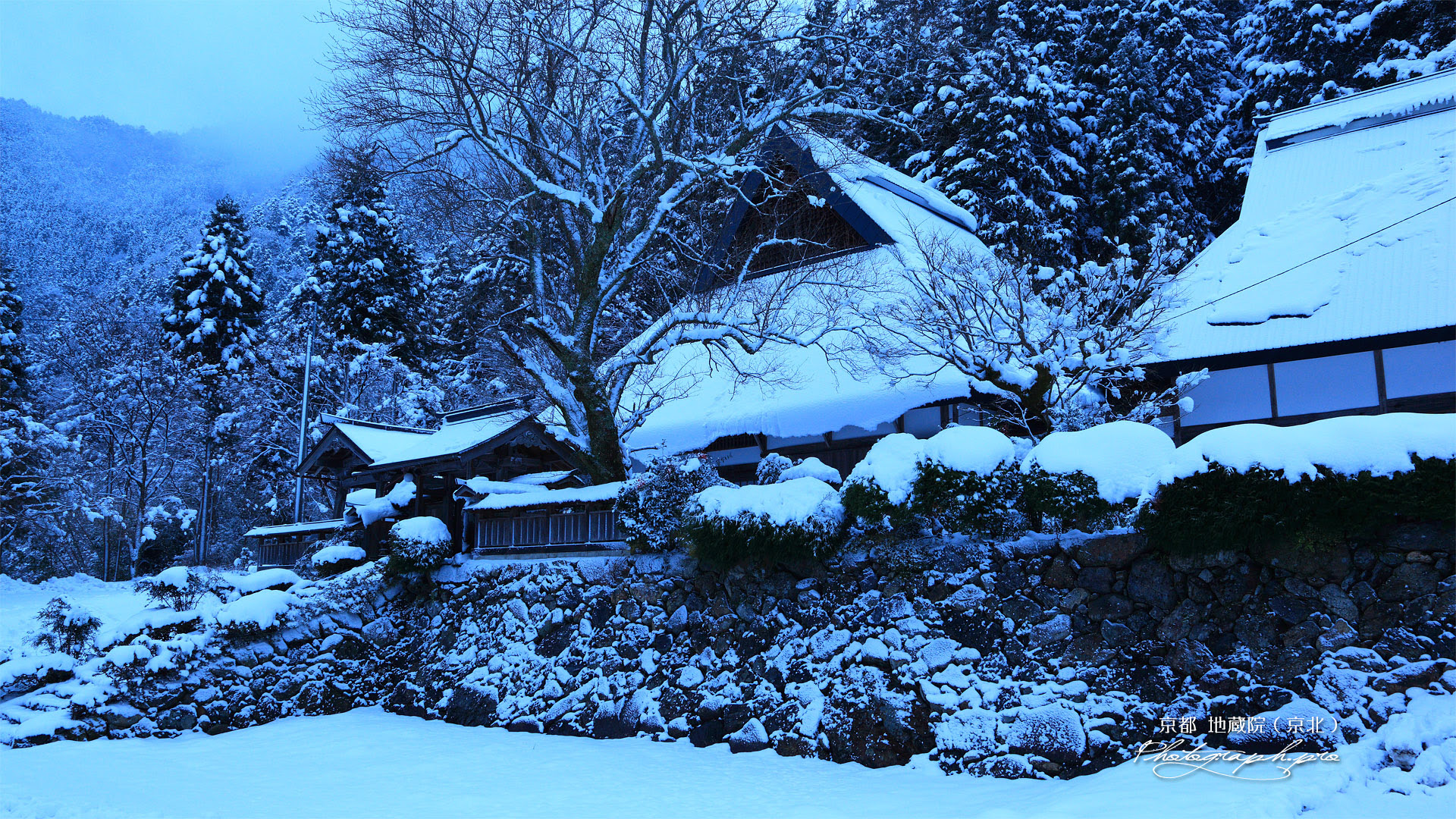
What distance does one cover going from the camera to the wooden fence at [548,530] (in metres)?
12.7

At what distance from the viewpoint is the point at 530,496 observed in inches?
535

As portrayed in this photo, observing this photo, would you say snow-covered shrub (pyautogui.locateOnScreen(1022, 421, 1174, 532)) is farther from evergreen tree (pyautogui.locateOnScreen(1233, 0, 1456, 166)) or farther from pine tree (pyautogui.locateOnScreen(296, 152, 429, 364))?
pine tree (pyautogui.locateOnScreen(296, 152, 429, 364))

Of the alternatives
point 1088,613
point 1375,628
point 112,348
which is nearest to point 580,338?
point 1088,613

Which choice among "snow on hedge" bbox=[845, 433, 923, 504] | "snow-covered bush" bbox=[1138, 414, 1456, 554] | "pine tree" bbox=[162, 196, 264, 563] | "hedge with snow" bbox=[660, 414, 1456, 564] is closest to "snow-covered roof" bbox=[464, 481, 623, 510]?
"hedge with snow" bbox=[660, 414, 1456, 564]

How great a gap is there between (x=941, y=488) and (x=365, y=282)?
27774 mm

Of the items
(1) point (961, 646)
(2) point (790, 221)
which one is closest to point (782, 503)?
(1) point (961, 646)

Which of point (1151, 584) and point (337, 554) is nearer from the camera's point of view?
point (1151, 584)

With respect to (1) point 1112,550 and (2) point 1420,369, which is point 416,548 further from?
(2) point 1420,369

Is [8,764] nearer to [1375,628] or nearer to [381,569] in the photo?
[381,569]

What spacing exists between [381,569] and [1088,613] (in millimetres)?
11129

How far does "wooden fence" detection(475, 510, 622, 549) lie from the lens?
12.7 meters

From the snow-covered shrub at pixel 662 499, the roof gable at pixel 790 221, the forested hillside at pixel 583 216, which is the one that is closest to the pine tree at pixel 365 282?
the forested hillside at pixel 583 216

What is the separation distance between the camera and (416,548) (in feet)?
45.5

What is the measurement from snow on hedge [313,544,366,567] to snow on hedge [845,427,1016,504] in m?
9.81
